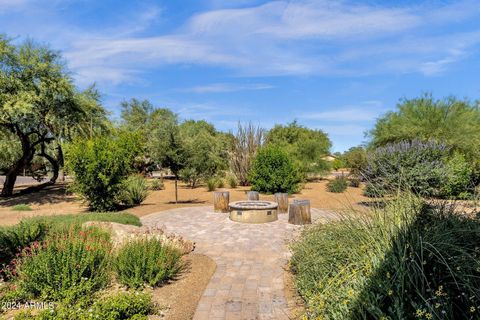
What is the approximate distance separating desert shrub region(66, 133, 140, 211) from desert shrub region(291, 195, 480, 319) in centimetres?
905

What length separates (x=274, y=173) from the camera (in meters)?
18.2

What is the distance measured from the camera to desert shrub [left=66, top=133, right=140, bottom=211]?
11.9 metres

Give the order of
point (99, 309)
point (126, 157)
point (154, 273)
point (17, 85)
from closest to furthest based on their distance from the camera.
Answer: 1. point (99, 309)
2. point (154, 273)
3. point (126, 157)
4. point (17, 85)

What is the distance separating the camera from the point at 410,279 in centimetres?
332

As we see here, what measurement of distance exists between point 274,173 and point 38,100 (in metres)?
13.4

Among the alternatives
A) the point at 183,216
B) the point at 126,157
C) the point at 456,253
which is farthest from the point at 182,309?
the point at 126,157

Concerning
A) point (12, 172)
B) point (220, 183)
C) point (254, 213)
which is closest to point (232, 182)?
point (220, 183)

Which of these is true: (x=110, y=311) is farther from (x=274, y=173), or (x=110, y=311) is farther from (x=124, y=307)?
(x=274, y=173)

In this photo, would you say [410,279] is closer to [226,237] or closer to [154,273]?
[154,273]

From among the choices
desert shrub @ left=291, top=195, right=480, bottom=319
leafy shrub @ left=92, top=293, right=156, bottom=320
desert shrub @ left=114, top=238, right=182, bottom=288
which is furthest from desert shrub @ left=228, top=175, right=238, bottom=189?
leafy shrub @ left=92, top=293, right=156, bottom=320

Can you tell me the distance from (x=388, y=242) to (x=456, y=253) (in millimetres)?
832

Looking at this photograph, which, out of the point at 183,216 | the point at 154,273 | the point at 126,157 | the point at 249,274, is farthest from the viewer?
the point at 126,157

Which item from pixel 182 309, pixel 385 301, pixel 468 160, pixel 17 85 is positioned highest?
pixel 17 85

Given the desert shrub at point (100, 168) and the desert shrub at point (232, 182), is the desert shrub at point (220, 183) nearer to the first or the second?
the desert shrub at point (232, 182)
